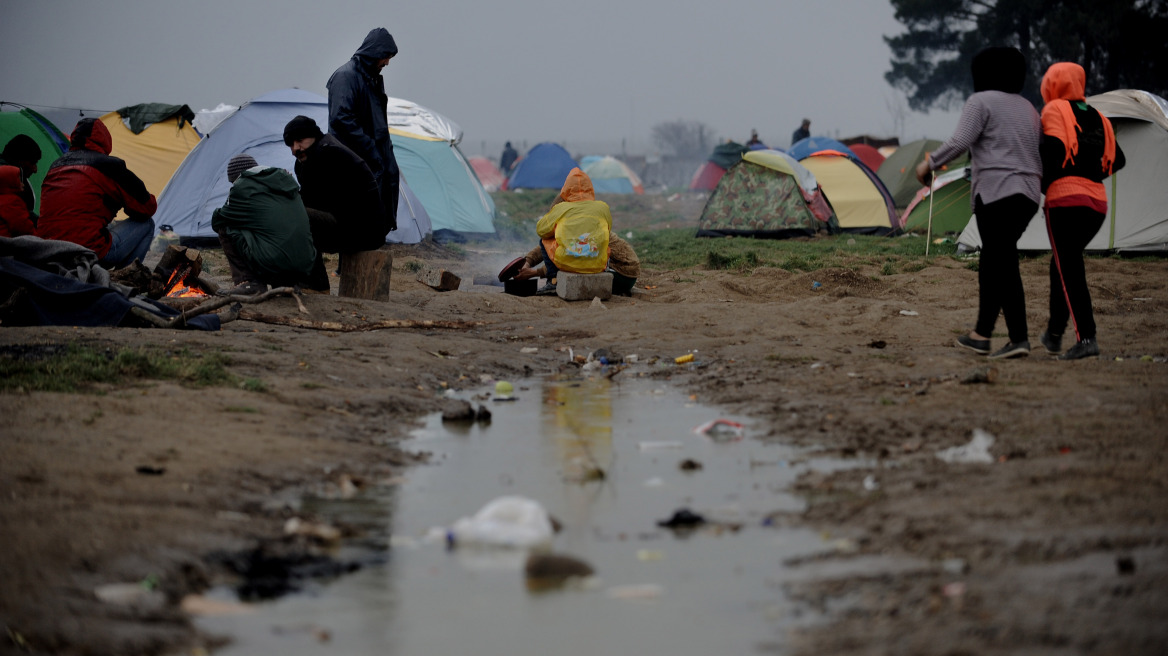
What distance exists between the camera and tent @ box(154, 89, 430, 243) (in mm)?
14359

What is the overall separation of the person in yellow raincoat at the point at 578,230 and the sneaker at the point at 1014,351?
4.40 meters

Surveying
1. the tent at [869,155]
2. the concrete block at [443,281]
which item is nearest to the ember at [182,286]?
the concrete block at [443,281]

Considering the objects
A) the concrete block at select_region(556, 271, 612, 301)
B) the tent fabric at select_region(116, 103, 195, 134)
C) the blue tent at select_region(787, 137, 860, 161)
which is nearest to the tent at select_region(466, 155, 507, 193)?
the blue tent at select_region(787, 137, 860, 161)

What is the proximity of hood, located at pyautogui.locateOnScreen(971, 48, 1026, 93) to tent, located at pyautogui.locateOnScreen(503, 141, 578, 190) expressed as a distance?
31.2m

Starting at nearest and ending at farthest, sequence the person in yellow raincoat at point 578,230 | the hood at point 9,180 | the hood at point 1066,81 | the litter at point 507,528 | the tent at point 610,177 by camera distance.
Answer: the litter at point 507,528 → the hood at point 1066,81 → the hood at point 9,180 → the person in yellow raincoat at point 578,230 → the tent at point 610,177

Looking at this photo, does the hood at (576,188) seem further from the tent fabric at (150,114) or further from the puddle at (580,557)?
the tent fabric at (150,114)

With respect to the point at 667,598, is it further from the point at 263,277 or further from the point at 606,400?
the point at 263,277

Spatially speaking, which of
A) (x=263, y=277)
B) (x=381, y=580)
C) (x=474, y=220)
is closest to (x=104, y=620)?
(x=381, y=580)

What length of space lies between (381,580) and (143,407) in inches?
84.4

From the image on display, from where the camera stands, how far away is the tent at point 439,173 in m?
16.8

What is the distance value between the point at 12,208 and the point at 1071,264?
24.0 feet

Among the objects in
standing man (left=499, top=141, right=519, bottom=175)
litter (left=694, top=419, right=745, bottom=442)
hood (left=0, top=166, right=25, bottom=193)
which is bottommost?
litter (left=694, top=419, right=745, bottom=442)

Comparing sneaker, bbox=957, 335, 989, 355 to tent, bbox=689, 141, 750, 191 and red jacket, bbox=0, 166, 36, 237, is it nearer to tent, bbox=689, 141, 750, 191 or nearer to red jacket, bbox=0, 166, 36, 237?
red jacket, bbox=0, 166, 36, 237

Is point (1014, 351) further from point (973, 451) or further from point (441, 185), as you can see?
point (441, 185)
